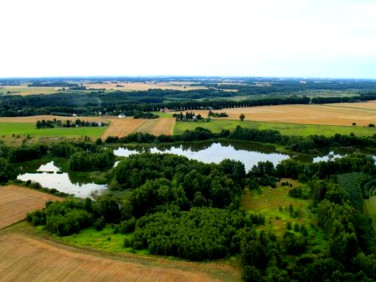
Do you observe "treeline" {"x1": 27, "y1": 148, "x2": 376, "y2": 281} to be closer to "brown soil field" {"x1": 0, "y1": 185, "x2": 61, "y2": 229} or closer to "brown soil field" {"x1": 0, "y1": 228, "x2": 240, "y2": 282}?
"brown soil field" {"x1": 0, "y1": 228, "x2": 240, "y2": 282}

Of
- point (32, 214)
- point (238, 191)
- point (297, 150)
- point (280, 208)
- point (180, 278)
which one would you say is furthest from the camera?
point (297, 150)

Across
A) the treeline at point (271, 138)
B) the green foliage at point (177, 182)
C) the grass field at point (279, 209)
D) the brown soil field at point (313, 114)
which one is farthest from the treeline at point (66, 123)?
the grass field at point (279, 209)

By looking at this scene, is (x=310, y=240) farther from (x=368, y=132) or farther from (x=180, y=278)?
(x=368, y=132)

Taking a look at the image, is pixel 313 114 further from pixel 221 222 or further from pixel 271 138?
pixel 221 222

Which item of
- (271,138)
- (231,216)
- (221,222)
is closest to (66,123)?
(271,138)

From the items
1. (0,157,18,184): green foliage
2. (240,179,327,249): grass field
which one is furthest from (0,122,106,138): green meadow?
(240,179,327,249): grass field

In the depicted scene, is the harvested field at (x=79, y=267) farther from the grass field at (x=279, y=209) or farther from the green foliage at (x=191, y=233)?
the grass field at (x=279, y=209)

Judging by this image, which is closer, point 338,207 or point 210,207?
point 338,207

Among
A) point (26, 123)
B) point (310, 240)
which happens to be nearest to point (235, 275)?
point (310, 240)
